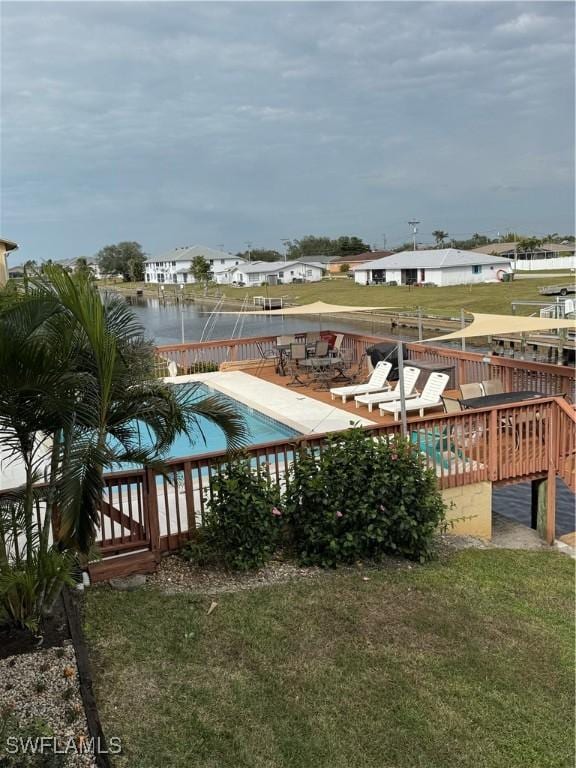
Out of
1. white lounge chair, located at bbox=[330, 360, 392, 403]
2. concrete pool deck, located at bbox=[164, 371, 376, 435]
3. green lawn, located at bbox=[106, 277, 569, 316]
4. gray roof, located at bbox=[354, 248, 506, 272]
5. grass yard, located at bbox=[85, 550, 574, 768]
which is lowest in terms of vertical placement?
grass yard, located at bbox=[85, 550, 574, 768]

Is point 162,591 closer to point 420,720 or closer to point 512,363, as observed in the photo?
point 420,720

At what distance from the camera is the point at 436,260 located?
6475 centimetres

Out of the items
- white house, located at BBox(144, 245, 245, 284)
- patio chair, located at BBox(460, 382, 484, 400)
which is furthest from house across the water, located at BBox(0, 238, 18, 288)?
white house, located at BBox(144, 245, 245, 284)

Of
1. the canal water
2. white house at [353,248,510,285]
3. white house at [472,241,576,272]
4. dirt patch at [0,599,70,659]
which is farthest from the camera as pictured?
white house at [472,241,576,272]

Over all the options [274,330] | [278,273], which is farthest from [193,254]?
[274,330]

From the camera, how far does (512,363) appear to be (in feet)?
34.7

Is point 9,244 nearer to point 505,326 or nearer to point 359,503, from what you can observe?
point 505,326

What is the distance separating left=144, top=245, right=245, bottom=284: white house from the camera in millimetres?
107625

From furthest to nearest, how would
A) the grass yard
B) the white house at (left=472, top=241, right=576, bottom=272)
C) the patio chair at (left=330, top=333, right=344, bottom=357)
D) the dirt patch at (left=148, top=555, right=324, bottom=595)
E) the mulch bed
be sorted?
the white house at (left=472, top=241, right=576, bottom=272) < the patio chair at (left=330, top=333, right=344, bottom=357) < the dirt patch at (left=148, top=555, right=324, bottom=595) < the grass yard < the mulch bed

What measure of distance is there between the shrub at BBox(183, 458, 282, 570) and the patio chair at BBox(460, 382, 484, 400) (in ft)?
17.5

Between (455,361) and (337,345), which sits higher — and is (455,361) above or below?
below

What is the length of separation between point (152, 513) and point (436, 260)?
63161 mm

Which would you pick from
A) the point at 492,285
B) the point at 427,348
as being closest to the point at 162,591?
the point at 427,348

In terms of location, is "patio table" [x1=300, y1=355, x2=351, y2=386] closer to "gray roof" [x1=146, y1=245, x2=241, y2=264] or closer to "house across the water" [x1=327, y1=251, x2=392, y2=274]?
"house across the water" [x1=327, y1=251, x2=392, y2=274]
